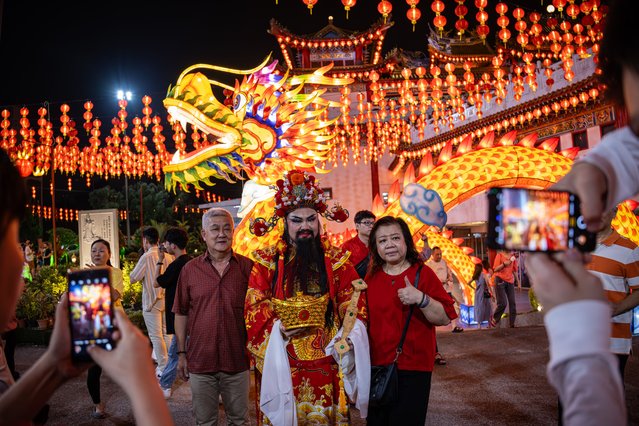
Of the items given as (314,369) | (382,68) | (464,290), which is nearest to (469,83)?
(464,290)

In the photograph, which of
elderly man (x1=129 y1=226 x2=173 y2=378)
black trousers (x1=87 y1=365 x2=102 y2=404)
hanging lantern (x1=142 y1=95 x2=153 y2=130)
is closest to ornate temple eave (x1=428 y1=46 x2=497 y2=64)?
hanging lantern (x1=142 y1=95 x2=153 y2=130)

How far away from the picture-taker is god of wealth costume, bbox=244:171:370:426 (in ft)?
9.57

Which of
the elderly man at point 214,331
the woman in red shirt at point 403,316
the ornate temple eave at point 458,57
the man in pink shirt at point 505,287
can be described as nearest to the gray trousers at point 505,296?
the man in pink shirt at point 505,287

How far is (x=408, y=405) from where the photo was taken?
2.84 meters

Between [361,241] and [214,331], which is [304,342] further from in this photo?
[361,241]

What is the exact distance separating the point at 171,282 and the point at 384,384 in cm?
238

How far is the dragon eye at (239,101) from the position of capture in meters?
6.25

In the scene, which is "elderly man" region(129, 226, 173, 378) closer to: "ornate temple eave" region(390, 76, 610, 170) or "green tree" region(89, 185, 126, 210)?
"ornate temple eave" region(390, 76, 610, 170)

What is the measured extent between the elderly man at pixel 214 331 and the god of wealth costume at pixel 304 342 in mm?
211

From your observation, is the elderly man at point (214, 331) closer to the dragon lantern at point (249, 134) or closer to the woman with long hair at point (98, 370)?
the woman with long hair at point (98, 370)

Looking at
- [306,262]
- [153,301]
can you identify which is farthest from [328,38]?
[306,262]

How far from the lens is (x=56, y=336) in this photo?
104cm

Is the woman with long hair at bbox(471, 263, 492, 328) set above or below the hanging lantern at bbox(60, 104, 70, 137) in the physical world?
→ below

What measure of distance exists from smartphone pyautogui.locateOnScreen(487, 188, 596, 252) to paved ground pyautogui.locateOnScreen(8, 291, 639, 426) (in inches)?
145
